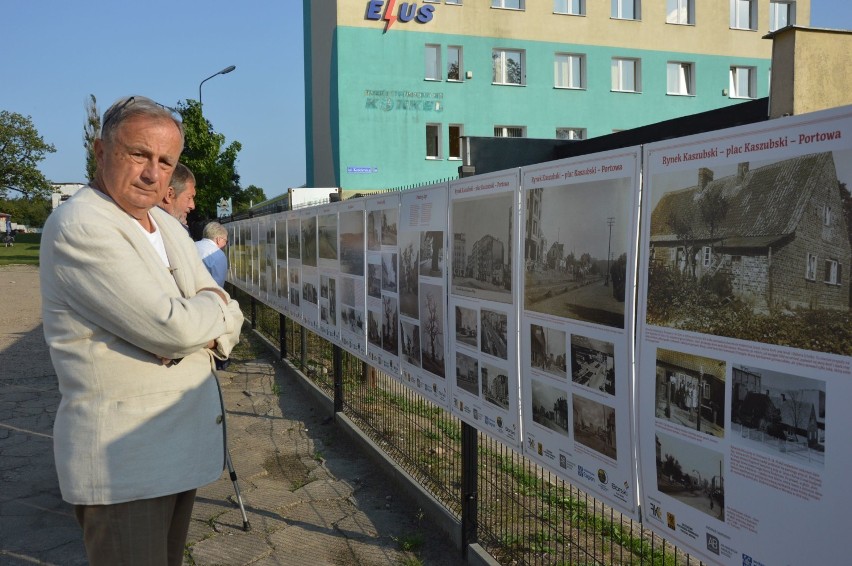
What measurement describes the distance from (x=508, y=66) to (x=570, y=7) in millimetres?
A: 3813

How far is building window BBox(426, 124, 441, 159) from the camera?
1160 inches

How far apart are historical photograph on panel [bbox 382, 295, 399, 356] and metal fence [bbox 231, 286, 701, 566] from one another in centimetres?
28

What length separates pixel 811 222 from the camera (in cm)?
179

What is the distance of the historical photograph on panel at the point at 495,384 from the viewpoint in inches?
131

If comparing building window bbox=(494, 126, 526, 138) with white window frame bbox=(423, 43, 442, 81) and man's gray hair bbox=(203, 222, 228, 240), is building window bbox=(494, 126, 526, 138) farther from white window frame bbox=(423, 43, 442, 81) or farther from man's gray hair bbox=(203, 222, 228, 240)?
man's gray hair bbox=(203, 222, 228, 240)

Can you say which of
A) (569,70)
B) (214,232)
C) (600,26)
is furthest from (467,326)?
(600,26)

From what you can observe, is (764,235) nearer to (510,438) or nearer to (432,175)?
(510,438)

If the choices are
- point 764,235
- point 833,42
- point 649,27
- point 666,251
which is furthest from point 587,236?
point 649,27

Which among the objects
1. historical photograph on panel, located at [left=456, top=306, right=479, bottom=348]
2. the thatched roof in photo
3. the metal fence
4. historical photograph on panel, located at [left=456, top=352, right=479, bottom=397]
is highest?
the thatched roof in photo

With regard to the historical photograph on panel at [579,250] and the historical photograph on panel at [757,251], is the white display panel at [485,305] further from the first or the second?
the historical photograph on panel at [757,251]

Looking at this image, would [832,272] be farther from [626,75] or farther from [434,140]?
[626,75]

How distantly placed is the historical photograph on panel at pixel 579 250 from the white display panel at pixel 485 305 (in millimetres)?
182

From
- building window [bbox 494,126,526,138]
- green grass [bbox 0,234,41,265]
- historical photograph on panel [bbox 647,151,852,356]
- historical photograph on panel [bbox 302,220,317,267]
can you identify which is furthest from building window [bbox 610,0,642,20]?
historical photograph on panel [bbox 647,151,852,356]

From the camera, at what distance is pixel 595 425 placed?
104 inches
